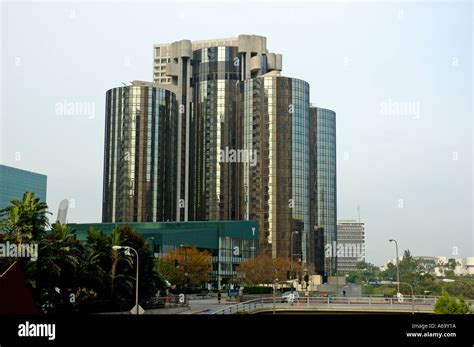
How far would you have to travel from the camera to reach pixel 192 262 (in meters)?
106

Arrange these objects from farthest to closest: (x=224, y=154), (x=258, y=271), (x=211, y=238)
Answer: (x=224, y=154) < (x=211, y=238) < (x=258, y=271)

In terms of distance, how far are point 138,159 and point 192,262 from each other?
64214 millimetres

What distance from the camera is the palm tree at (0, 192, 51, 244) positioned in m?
39.5

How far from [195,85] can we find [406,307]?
130 meters

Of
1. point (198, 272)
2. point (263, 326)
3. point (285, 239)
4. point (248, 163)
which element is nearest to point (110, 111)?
point (248, 163)

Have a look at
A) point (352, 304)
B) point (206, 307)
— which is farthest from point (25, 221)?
point (352, 304)

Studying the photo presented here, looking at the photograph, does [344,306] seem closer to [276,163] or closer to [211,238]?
[211,238]

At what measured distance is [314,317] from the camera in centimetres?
1187

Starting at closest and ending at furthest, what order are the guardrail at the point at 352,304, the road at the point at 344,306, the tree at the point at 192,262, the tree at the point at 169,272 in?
the road at the point at 344,306
the guardrail at the point at 352,304
the tree at the point at 169,272
the tree at the point at 192,262

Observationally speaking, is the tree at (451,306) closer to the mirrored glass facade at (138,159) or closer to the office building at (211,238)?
the office building at (211,238)

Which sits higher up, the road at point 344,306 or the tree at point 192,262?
the tree at point 192,262

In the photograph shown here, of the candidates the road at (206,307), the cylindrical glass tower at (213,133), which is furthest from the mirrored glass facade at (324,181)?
the road at (206,307)

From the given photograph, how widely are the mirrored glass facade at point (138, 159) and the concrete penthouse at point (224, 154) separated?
0.85 ft

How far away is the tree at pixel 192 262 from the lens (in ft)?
342
